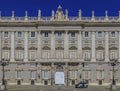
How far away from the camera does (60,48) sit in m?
106

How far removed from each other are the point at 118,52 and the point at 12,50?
79.2 feet

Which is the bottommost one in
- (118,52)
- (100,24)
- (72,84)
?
(72,84)

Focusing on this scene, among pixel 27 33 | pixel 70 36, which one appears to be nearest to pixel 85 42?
pixel 70 36

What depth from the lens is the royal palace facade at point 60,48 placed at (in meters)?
105

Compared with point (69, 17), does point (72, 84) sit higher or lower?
lower

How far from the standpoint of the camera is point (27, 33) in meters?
106

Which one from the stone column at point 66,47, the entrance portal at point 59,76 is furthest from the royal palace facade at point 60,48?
the entrance portal at point 59,76

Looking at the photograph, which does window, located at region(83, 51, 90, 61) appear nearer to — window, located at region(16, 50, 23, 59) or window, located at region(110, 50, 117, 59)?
window, located at region(110, 50, 117, 59)

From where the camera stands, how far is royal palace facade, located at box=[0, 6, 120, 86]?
105188mm

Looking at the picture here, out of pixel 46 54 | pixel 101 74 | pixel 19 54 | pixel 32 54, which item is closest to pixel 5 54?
pixel 19 54

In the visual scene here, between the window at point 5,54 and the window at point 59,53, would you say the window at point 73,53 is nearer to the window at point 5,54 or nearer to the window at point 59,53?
the window at point 59,53

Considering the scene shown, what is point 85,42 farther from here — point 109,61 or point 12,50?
point 12,50

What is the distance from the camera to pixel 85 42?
10606 centimetres

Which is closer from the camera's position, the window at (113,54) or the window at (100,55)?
the window at (113,54)
